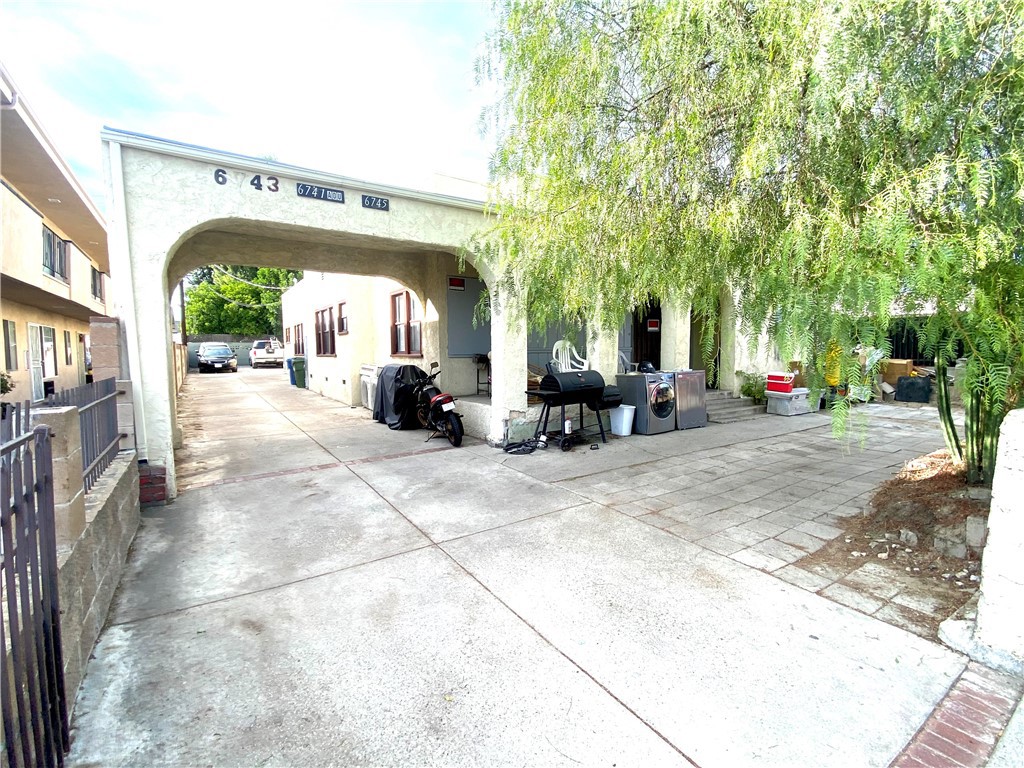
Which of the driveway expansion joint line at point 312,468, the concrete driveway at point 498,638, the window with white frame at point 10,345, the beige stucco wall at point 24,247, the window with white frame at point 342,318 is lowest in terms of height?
the concrete driveway at point 498,638

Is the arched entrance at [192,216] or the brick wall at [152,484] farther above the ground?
the arched entrance at [192,216]

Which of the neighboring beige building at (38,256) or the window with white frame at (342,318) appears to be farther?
the window with white frame at (342,318)

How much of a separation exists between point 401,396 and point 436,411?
4.66 feet

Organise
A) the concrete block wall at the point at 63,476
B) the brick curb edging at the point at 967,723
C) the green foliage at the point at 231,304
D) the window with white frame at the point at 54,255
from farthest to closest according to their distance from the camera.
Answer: the green foliage at the point at 231,304 → the window with white frame at the point at 54,255 → the concrete block wall at the point at 63,476 → the brick curb edging at the point at 967,723

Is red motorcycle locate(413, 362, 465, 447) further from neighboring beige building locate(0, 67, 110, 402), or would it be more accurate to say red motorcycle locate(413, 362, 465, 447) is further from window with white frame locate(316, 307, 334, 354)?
window with white frame locate(316, 307, 334, 354)

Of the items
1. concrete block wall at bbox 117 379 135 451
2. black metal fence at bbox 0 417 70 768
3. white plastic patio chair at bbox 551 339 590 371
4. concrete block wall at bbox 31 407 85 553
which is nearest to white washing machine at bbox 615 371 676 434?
white plastic patio chair at bbox 551 339 590 371

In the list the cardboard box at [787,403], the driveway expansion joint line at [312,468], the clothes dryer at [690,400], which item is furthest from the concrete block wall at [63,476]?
the cardboard box at [787,403]

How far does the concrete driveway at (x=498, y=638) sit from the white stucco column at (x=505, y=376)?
85.2 inches

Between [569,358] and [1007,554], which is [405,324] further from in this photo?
[1007,554]

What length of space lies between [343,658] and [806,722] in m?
2.10

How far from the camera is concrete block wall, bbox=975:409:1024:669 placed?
219cm

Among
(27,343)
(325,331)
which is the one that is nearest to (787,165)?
(325,331)

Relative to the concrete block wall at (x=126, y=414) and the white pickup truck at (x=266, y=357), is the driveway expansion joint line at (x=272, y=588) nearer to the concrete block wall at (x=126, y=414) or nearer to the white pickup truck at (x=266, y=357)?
the concrete block wall at (x=126, y=414)

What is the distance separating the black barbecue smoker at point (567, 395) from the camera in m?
6.92
